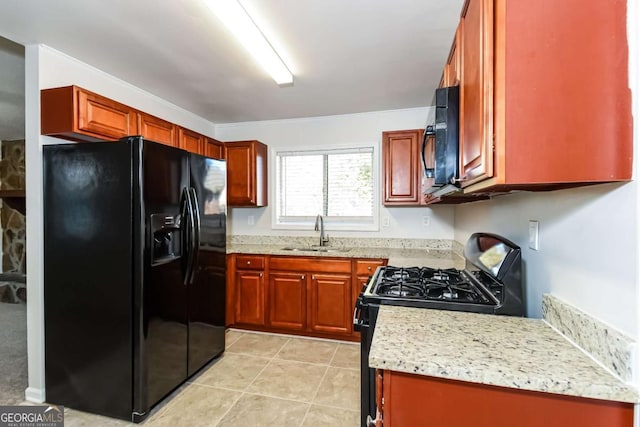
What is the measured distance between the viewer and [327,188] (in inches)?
→ 146

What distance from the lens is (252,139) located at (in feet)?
12.7

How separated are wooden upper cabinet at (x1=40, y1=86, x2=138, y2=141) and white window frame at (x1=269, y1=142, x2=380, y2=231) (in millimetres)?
1866

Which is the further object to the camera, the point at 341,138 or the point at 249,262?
the point at 341,138

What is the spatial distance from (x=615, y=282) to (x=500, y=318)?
45 centimetres

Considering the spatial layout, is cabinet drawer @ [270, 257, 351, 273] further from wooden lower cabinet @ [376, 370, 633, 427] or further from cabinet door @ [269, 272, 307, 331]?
wooden lower cabinet @ [376, 370, 633, 427]

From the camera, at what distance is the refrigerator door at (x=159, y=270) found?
1.86m

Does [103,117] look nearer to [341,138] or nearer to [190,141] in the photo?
[190,141]

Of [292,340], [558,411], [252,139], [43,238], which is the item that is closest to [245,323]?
[292,340]

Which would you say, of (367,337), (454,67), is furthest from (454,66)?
(367,337)

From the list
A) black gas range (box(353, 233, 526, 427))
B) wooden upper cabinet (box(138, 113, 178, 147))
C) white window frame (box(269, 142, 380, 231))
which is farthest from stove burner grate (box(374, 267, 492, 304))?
wooden upper cabinet (box(138, 113, 178, 147))

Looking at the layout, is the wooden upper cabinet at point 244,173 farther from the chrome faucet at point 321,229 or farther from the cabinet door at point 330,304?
the cabinet door at point 330,304

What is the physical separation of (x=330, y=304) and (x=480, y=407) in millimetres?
2265

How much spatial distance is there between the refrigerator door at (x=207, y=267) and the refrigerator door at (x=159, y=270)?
9 centimetres

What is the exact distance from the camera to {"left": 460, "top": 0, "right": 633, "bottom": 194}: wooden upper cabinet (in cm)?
81
